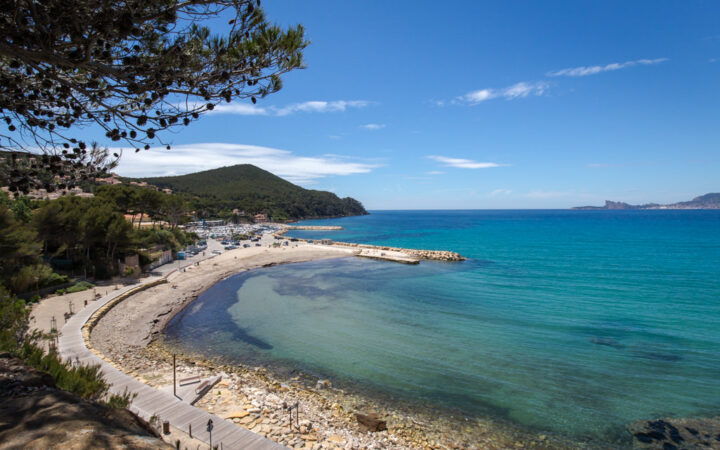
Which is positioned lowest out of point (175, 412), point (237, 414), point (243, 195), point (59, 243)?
point (237, 414)

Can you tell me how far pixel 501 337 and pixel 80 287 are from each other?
1061 inches

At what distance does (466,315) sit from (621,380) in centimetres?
900

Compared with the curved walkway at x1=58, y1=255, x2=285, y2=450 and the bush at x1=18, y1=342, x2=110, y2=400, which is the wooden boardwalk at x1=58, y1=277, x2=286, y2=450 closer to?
the curved walkway at x1=58, y1=255, x2=285, y2=450

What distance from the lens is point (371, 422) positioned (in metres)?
10.1

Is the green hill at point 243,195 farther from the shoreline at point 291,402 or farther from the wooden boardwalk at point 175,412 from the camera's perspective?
the wooden boardwalk at point 175,412

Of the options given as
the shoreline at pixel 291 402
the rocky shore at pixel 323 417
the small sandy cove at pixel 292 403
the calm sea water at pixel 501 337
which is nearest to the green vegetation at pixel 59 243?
the small sandy cove at pixel 292 403

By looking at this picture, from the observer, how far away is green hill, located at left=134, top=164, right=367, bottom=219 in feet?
384

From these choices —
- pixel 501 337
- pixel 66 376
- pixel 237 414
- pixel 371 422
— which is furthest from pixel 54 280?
pixel 501 337

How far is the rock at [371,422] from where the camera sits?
32.6ft

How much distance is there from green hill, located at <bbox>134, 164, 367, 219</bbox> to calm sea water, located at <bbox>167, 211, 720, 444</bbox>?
88972 mm

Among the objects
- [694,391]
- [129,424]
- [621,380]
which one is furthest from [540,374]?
[129,424]

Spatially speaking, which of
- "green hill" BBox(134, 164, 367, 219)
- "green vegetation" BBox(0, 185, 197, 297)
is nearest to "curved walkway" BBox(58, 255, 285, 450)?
"green vegetation" BBox(0, 185, 197, 297)

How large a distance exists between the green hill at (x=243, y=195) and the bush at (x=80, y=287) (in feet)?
277

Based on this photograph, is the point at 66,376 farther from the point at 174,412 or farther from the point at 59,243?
the point at 59,243
